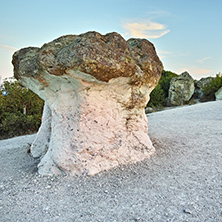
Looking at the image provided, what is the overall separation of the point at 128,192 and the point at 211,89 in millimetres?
20208

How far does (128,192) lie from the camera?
Result: 286cm

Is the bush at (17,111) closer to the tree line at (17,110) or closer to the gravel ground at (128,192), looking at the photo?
the tree line at (17,110)

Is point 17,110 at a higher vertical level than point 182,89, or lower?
lower

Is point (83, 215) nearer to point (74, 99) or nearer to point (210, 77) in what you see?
point (74, 99)

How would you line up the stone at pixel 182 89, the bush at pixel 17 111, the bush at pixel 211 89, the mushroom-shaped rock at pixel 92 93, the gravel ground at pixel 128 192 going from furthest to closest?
the stone at pixel 182 89 < the bush at pixel 211 89 < the bush at pixel 17 111 < the mushroom-shaped rock at pixel 92 93 < the gravel ground at pixel 128 192

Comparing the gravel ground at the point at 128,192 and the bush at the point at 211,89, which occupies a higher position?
the bush at the point at 211,89

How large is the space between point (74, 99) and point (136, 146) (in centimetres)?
145

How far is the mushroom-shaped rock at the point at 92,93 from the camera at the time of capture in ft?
10.7

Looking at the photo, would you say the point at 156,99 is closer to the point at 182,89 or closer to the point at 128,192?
the point at 182,89

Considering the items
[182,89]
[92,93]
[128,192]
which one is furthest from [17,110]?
[182,89]

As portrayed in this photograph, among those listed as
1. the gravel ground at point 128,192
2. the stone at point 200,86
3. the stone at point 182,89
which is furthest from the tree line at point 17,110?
the stone at point 200,86

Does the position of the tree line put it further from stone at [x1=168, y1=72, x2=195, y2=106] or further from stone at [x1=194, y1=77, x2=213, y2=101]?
stone at [x1=194, y1=77, x2=213, y2=101]

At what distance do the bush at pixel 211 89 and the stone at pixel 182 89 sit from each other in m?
1.29

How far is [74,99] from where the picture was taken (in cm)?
371
